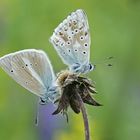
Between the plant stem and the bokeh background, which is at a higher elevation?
the bokeh background

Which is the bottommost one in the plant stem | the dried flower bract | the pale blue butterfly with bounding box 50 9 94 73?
the plant stem

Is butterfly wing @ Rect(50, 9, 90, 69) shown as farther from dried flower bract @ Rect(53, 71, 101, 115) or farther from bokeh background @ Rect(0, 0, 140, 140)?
bokeh background @ Rect(0, 0, 140, 140)

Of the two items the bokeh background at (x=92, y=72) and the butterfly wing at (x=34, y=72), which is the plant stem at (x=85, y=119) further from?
the bokeh background at (x=92, y=72)

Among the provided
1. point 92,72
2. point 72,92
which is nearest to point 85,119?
point 72,92

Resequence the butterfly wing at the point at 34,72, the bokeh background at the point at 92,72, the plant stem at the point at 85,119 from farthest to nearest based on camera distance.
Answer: the bokeh background at the point at 92,72 → the butterfly wing at the point at 34,72 → the plant stem at the point at 85,119

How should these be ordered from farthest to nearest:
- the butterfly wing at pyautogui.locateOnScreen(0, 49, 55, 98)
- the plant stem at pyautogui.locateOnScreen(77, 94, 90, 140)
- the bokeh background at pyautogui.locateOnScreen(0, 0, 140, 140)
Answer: the bokeh background at pyautogui.locateOnScreen(0, 0, 140, 140) → the butterfly wing at pyautogui.locateOnScreen(0, 49, 55, 98) → the plant stem at pyautogui.locateOnScreen(77, 94, 90, 140)

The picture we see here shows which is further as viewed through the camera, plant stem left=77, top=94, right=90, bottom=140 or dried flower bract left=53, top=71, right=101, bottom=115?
dried flower bract left=53, top=71, right=101, bottom=115

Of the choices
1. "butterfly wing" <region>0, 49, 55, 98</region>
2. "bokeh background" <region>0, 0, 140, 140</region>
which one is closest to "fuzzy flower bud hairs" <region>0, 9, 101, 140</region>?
"butterfly wing" <region>0, 49, 55, 98</region>

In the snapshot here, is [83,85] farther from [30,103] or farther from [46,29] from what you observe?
[46,29]

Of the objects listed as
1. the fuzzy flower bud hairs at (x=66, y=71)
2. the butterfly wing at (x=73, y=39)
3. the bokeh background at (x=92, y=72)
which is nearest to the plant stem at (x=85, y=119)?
the fuzzy flower bud hairs at (x=66, y=71)

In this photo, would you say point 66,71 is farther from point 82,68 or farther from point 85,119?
point 85,119
